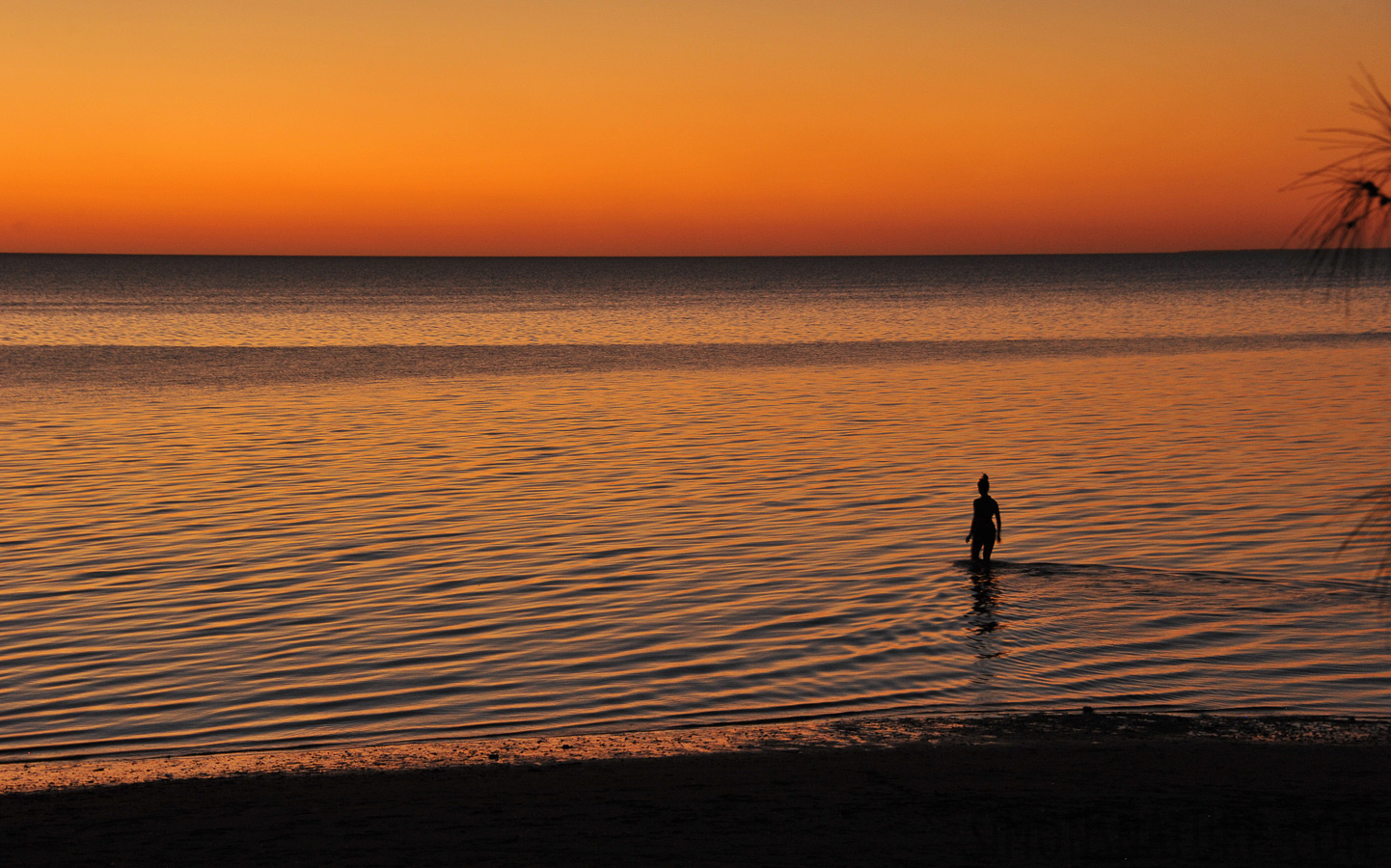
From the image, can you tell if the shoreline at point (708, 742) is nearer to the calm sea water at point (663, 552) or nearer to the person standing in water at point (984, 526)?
the calm sea water at point (663, 552)

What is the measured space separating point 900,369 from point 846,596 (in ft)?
128

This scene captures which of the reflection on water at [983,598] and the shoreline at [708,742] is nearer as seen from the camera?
the shoreline at [708,742]

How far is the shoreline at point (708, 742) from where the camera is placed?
421 inches

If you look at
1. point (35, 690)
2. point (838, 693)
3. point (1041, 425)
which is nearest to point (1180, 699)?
point (838, 693)

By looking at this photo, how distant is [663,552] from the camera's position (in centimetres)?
2008

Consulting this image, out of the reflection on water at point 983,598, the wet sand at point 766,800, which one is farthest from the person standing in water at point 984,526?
the wet sand at point 766,800

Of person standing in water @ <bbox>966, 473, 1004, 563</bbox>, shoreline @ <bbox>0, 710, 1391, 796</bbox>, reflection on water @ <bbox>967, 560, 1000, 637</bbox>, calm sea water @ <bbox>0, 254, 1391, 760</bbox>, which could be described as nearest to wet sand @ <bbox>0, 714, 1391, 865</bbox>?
shoreline @ <bbox>0, 710, 1391, 796</bbox>

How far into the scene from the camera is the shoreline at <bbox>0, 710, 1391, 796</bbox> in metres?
10.7

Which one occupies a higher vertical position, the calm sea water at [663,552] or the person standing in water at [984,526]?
the person standing in water at [984,526]

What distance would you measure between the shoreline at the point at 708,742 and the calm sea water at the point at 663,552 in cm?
54

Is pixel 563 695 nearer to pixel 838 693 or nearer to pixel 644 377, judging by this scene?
pixel 838 693

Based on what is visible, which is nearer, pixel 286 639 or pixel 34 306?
pixel 286 639

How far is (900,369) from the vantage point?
55312mm

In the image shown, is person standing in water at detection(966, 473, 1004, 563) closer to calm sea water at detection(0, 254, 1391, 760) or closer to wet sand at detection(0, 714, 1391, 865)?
calm sea water at detection(0, 254, 1391, 760)
